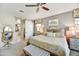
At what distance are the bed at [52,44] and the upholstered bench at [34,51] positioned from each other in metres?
0.05

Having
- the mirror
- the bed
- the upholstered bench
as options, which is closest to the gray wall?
the bed

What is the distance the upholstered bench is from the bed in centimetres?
5

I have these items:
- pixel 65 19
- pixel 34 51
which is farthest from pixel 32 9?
pixel 34 51

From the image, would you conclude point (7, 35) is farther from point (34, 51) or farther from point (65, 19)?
point (65, 19)

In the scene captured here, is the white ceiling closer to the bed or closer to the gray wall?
the gray wall

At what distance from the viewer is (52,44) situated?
1539 mm

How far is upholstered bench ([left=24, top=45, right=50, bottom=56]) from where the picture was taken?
62.4 inches

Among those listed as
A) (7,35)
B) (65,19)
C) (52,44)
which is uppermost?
(65,19)

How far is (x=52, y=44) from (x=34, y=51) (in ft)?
0.92

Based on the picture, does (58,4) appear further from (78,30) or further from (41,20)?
(78,30)

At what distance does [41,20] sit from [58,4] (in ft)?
1.10

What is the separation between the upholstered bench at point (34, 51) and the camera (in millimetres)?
1586

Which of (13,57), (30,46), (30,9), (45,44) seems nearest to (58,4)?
(30,9)

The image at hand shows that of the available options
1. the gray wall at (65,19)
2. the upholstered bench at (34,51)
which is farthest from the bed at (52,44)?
the gray wall at (65,19)
